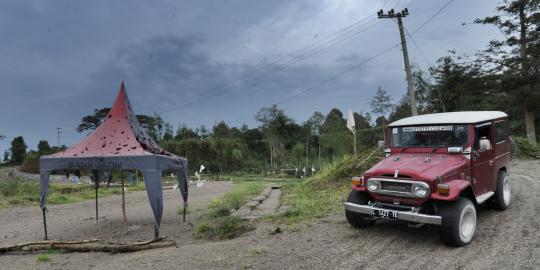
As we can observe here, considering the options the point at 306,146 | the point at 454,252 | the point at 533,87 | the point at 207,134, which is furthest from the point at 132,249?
the point at 207,134

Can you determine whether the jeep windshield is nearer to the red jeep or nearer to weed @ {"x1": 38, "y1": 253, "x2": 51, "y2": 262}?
the red jeep

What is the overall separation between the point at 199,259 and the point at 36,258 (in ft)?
12.4

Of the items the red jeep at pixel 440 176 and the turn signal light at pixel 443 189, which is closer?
the turn signal light at pixel 443 189

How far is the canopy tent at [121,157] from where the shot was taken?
9.57 m

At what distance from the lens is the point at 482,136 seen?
25.6 ft

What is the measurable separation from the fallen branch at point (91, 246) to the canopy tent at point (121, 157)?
731 mm

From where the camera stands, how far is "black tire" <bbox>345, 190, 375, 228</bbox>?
757cm

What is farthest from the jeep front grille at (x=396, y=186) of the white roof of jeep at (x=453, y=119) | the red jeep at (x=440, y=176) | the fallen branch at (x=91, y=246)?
the fallen branch at (x=91, y=246)

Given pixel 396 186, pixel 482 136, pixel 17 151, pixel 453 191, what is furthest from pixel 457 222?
pixel 17 151

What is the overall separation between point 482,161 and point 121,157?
7.89 metres

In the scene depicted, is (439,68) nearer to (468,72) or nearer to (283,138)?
(468,72)

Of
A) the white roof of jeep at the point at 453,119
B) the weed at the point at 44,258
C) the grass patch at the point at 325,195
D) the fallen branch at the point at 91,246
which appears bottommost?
the weed at the point at 44,258

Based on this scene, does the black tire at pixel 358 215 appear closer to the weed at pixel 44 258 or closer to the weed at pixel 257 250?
the weed at pixel 257 250

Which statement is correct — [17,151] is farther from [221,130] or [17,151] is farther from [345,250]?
[345,250]
